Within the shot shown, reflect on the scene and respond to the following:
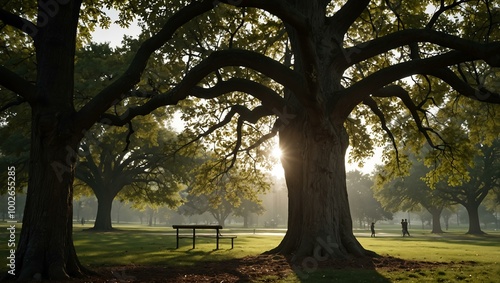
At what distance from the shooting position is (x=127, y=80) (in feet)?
31.0

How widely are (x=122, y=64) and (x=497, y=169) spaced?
41223mm

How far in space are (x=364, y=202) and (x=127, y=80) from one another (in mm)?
81776

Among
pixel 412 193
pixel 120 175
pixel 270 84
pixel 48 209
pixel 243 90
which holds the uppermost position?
pixel 270 84

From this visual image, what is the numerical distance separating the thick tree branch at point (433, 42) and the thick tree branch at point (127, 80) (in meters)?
4.91

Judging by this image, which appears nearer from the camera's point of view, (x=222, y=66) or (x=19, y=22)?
(x=19, y=22)

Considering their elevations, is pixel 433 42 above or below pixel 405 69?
above

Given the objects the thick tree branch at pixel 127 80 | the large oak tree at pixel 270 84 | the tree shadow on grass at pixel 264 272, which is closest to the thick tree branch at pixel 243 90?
the large oak tree at pixel 270 84

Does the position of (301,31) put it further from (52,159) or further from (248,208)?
(248,208)

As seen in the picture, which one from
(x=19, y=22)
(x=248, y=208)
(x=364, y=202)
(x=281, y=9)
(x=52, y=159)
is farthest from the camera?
(x=364, y=202)

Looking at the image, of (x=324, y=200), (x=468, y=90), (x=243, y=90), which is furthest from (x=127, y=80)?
(x=468, y=90)

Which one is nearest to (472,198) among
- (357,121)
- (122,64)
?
(357,121)

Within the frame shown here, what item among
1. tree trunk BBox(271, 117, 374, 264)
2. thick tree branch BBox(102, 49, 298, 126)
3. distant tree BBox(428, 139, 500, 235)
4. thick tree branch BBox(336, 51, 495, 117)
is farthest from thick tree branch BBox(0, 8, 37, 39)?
distant tree BBox(428, 139, 500, 235)

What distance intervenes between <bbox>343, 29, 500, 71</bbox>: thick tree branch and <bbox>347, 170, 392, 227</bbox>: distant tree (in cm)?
7461

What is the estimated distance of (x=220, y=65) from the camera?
35.3 ft
